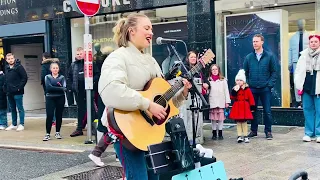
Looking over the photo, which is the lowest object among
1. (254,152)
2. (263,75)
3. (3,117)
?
(254,152)

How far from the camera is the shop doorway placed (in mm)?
14801

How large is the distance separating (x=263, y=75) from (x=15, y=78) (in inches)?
227

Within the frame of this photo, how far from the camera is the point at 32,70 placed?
1514 cm

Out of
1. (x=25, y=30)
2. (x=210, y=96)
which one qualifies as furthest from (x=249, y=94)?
(x=25, y=30)

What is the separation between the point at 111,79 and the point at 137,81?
259mm

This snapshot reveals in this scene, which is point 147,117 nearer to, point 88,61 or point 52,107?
point 88,61

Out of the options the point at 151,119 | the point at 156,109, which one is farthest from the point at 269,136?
the point at 156,109

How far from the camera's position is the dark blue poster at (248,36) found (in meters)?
10.1

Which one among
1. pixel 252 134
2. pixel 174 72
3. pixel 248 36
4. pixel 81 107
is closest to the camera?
pixel 174 72

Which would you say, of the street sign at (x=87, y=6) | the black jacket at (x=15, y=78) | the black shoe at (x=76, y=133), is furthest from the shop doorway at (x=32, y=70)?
the street sign at (x=87, y=6)

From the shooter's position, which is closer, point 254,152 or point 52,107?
point 254,152

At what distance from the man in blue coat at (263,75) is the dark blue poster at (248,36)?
5.74 ft

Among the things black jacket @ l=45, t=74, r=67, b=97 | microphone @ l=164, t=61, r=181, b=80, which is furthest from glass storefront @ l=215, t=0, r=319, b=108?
microphone @ l=164, t=61, r=181, b=80

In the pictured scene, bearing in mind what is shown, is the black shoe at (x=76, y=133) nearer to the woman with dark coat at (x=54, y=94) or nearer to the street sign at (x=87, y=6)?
the woman with dark coat at (x=54, y=94)
